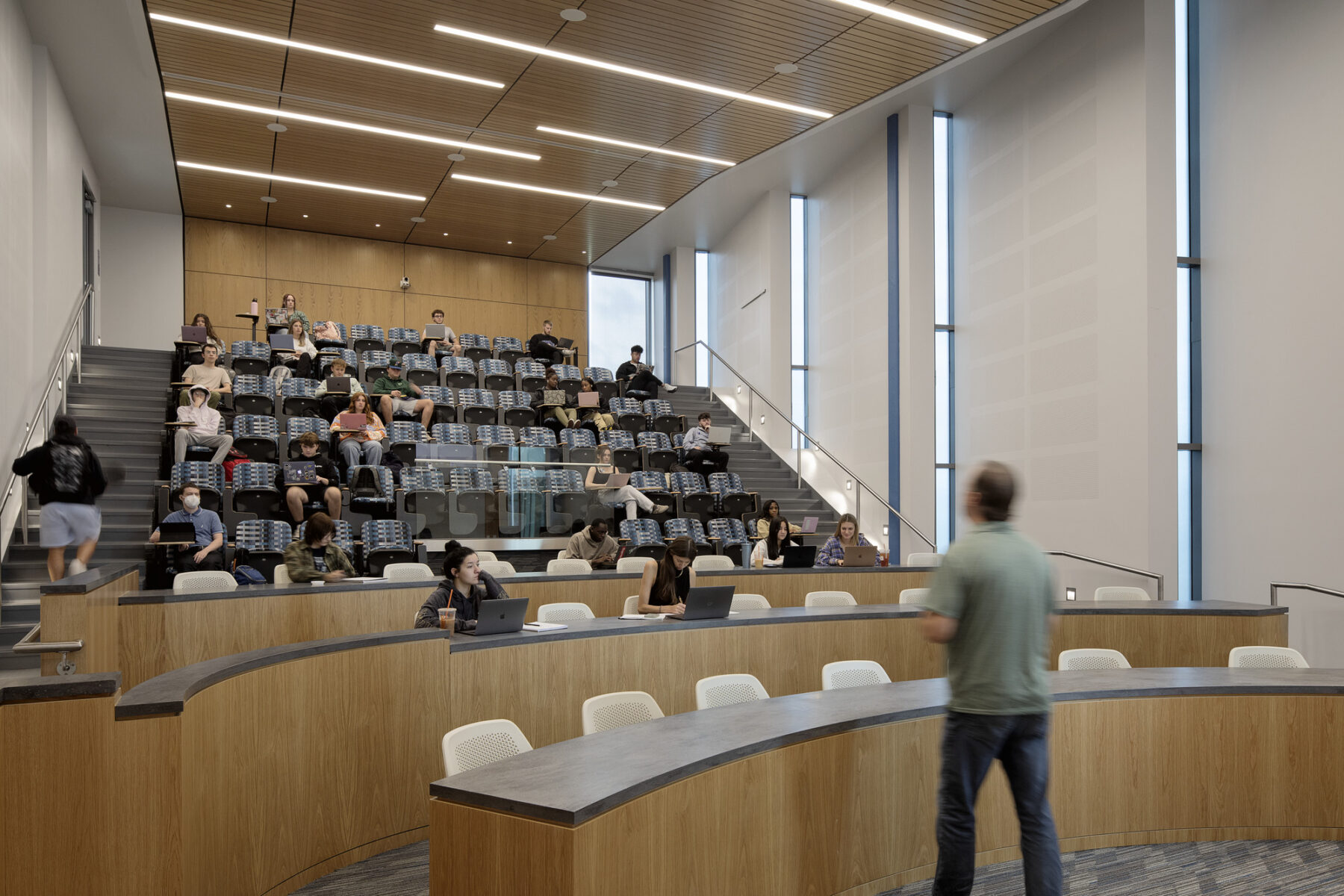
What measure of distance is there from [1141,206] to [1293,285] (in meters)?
1.62

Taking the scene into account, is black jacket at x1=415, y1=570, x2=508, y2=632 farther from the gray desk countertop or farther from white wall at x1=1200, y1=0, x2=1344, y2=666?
white wall at x1=1200, y1=0, x2=1344, y2=666

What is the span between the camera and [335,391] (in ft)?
41.7

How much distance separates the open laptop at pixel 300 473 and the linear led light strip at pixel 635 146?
17.5 ft

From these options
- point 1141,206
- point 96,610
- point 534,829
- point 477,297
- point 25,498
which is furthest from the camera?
point 477,297

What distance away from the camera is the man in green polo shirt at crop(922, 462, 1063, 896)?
3.33 meters

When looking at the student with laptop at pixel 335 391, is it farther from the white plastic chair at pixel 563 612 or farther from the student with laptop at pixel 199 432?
the white plastic chair at pixel 563 612

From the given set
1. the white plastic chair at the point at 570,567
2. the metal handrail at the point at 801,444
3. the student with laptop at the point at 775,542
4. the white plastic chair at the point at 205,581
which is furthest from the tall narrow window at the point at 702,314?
the white plastic chair at the point at 205,581

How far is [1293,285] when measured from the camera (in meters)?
9.27

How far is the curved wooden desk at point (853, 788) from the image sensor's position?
2.61 metres

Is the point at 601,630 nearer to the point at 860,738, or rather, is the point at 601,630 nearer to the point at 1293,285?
the point at 860,738

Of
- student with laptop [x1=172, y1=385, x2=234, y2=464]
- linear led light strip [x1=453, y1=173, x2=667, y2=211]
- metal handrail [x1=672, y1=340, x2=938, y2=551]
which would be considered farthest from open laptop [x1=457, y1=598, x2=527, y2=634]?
linear led light strip [x1=453, y1=173, x2=667, y2=211]

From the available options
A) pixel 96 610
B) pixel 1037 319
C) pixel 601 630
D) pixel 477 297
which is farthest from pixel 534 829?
pixel 477 297

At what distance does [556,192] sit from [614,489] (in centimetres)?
608

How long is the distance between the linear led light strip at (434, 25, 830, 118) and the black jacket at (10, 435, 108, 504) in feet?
18.2
